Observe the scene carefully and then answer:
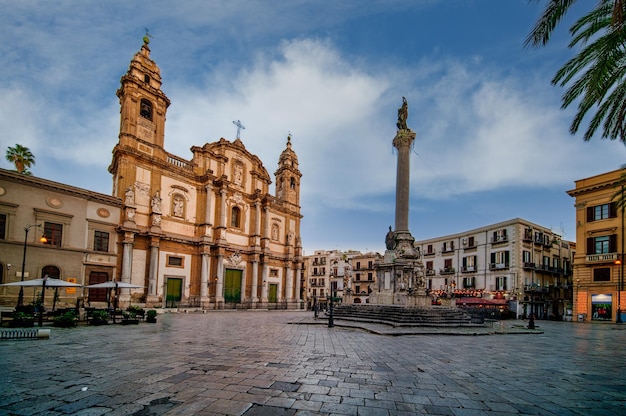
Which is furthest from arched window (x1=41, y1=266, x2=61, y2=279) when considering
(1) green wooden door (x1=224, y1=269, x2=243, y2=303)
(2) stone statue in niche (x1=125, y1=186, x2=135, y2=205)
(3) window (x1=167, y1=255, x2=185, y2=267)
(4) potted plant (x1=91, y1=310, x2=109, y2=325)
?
(1) green wooden door (x1=224, y1=269, x2=243, y2=303)

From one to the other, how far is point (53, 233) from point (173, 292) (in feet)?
Result: 38.1

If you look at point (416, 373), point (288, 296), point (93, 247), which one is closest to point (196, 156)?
point (93, 247)

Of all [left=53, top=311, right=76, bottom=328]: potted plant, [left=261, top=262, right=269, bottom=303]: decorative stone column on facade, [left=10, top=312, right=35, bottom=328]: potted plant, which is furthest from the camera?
[left=261, top=262, right=269, bottom=303]: decorative stone column on facade

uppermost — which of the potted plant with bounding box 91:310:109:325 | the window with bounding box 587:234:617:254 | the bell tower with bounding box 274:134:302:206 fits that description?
the bell tower with bounding box 274:134:302:206

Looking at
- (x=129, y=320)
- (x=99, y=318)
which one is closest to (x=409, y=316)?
(x=129, y=320)

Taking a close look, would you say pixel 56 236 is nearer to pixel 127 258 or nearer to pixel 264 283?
pixel 127 258

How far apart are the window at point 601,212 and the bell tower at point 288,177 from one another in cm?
3162

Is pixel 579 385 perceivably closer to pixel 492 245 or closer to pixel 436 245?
pixel 492 245

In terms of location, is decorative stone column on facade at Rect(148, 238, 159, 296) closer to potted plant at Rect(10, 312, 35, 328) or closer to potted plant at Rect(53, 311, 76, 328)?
potted plant at Rect(53, 311, 76, 328)

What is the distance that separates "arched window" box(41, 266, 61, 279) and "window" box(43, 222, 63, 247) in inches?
58.9

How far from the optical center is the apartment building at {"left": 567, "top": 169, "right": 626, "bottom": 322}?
2964 centimetres

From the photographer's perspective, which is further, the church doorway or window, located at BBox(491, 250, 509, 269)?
window, located at BBox(491, 250, 509, 269)

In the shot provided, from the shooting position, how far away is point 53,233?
22734mm

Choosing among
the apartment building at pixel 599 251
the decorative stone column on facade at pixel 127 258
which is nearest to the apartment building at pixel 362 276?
the apartment building at pixel 599 251
